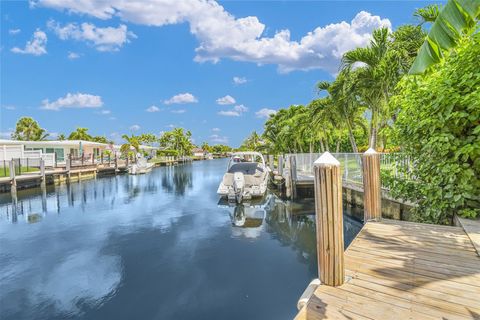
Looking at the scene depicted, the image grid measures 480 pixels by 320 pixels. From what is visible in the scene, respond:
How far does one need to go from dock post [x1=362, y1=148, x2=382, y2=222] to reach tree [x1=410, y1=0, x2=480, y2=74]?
1.52m

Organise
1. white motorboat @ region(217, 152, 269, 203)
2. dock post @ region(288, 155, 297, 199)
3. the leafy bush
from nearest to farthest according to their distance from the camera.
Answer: the leafy bush < white motorboat @ region(217, 152, 269, 203) < dock post @ region(288, 155, 297, 199)

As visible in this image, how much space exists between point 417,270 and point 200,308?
12.6 feet

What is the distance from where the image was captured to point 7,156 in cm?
2675

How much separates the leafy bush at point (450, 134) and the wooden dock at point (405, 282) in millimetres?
930

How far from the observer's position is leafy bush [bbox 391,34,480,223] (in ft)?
14.2

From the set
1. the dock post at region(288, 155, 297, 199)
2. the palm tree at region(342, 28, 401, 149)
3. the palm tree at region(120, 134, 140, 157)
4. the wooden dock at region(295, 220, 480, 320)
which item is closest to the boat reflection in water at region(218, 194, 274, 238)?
the dock post at region(288, 155, 297, 199)

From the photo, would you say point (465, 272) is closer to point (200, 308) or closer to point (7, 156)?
point (200, 308)

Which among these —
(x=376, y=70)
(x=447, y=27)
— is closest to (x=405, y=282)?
(x=447, y=27)

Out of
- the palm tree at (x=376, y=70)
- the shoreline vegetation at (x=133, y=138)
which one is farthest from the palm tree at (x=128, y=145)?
the palm tree at (x=376, y=70)

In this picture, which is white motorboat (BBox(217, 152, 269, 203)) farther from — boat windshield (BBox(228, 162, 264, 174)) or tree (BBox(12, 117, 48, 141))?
tree (BBox(12, 117, 48, 141))

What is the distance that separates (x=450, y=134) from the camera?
15.0 feet

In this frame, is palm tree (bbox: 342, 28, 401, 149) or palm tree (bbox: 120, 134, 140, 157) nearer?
palm tree (bbox: 342, 28, 401, 149)

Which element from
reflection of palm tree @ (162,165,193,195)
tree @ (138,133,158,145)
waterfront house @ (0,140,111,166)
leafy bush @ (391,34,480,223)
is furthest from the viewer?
tree @ (138,133,158,145)

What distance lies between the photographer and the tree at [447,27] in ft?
9.11
